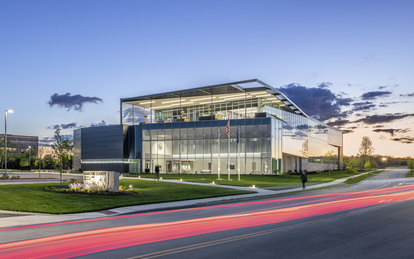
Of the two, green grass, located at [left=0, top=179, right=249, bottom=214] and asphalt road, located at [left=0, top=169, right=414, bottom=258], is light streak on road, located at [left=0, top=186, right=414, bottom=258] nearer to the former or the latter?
asphalt road, located at [left=0, top=169, right=414, bottom=258]

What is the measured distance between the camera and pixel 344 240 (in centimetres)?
1065

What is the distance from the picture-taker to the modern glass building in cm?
6119

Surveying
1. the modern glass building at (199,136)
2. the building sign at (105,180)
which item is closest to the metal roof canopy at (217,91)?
the modern glass building at (199,136)

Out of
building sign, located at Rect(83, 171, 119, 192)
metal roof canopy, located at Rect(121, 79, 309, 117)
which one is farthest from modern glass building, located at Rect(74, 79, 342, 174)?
building sign, located at Rect(83, 171, 119, 192)

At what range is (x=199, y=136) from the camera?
6481cm

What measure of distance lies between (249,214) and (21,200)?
40.2 ft

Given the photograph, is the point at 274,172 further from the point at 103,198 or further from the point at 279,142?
the point at 103,198

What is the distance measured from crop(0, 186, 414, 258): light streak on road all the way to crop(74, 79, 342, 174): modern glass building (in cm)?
4187

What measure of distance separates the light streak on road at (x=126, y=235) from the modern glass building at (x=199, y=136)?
41.9m

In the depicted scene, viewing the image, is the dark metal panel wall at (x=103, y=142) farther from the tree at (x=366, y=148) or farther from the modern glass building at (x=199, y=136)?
the tree at (x=366, y=148)

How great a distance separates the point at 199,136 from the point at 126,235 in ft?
177

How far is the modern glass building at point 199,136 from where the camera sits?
201 ft

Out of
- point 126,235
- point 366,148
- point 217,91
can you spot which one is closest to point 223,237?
point 126,235

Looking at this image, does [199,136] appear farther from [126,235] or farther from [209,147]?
[126,235]
